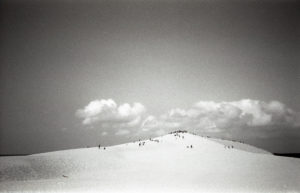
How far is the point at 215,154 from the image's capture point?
2566cm

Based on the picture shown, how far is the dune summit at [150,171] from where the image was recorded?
14.7m

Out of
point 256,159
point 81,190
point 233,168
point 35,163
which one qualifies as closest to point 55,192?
point 81,190

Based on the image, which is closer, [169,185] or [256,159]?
[169,185]

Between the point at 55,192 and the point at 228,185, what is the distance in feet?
24.5

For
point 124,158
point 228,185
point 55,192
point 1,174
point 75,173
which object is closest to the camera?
point 55,192

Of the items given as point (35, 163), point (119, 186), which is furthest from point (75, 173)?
point (119, 186)

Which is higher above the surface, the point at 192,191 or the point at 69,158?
the point at 69,158

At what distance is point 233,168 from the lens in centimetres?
1977

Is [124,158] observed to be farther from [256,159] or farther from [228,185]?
[228,185]

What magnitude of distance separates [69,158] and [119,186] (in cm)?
826

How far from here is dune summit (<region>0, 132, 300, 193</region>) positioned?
14.7 metres

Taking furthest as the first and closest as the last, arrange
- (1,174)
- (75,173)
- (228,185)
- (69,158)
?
1. (69,158)
2. (75,173)
3. (1,174)
4. (228,185)

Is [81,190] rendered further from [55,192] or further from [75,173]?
[75,173]

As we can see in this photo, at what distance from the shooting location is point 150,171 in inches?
769
